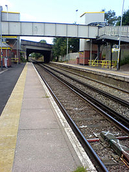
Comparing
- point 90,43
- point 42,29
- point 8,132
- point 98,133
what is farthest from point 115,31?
point 8,132

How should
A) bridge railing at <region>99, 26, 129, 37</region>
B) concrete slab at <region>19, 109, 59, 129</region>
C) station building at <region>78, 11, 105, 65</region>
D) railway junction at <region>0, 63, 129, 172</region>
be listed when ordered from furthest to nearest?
1. station building at <region>78, 11, 105, 65</region>
2. bridge railing at <region>99, 26, 129, 37</region>
3. concrete slab at <region>19, 109, 59, 129</region>
4. railway junction at <region>0, 63, 129, 172</region>

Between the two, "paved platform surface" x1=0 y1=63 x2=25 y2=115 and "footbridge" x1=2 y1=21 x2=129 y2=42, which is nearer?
"paved platform surface" x1=0 y1=63 x2=25 y2=115

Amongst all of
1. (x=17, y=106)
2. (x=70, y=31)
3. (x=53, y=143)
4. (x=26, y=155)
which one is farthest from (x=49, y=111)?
(x=70, y=31)

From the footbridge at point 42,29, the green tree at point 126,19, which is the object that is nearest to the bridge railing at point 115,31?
the footbridge at point 42,29

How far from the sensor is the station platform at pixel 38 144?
11.3 ft

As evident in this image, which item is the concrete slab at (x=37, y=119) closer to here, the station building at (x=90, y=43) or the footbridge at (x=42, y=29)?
the footbridge at (x=42, y=29)

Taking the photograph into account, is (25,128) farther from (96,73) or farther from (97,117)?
(96,73)

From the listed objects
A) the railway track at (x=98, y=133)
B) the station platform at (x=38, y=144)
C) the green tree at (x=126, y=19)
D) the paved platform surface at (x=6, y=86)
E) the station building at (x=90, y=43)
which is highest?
the green tree at (x=126, y=19)

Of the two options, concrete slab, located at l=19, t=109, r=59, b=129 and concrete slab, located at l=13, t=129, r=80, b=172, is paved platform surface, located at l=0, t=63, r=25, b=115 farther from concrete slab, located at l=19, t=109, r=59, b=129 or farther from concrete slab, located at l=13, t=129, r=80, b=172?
concrete slab, located at l=13, t=129, r=80, b=172

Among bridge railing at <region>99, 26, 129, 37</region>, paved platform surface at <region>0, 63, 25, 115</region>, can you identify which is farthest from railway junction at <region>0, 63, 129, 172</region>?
bridge railing at <region>99, 26, 129, 37</region>

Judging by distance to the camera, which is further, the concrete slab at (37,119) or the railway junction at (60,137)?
the concrete slab at (37,119)

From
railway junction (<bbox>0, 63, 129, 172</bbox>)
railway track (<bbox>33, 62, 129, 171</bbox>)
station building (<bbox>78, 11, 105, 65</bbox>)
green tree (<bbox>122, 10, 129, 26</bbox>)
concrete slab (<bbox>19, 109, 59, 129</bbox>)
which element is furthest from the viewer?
green tree (<bbox>122, 10, 129, 26</bbox>)

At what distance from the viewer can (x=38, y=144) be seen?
4.31m

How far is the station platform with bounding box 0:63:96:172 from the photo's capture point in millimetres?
3432
